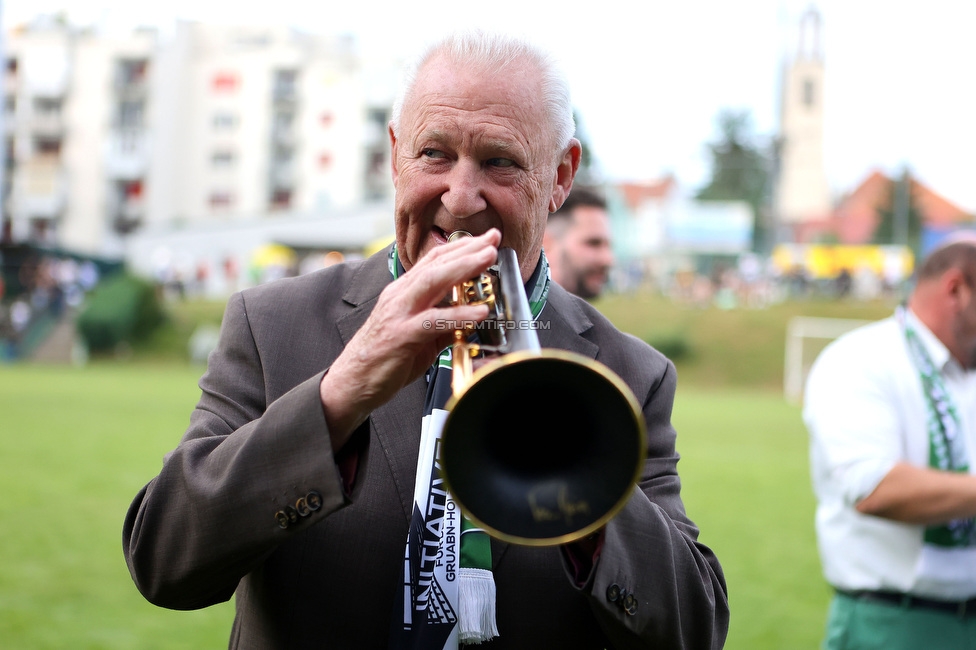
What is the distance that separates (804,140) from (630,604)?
104 metres

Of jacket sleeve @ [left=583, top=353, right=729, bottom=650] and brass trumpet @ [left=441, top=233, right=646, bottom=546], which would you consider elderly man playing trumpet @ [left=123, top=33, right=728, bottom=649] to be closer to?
jacket sleeve @ [left=583, top=353, right=729, bottom=650]

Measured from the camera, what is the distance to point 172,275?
53.6 m

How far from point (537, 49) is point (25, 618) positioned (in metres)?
6.70

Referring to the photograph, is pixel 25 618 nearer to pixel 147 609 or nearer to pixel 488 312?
pixel 147 609

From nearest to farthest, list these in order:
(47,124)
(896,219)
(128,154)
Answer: (128,154) < (47,124) < (896,219)

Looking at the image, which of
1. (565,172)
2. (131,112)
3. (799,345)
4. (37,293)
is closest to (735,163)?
(131,112)

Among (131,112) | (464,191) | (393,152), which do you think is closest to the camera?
(464,191)

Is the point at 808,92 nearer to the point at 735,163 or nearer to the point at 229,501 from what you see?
the point at 735,163

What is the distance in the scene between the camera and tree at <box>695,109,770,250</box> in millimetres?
100438

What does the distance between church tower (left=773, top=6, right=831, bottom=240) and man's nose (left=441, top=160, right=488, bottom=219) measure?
87.8 metres

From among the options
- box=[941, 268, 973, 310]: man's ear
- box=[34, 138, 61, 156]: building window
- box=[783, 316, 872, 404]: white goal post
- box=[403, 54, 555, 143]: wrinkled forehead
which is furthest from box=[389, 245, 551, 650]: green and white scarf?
box=[34, 138, 61, 156]: building window

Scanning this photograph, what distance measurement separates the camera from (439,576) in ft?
7.64

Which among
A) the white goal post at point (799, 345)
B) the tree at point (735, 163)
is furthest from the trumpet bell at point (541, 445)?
the tree at point (735, 163)

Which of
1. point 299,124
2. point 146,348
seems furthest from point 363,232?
point 146,348
